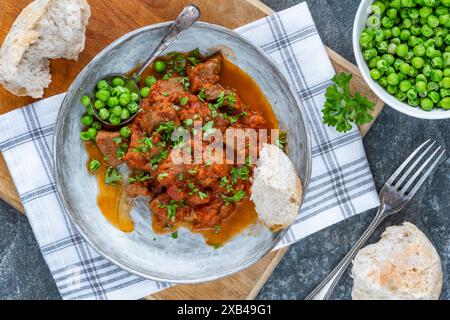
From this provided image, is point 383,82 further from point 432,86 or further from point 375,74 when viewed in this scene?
point 432,86

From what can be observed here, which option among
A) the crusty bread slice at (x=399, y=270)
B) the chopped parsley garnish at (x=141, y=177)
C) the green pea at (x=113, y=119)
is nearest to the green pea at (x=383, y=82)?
the crusty bread slice at (x=399, y=270)

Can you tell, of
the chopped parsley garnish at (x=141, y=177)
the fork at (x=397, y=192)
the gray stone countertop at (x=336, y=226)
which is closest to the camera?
the chopped parsley garnish at (x=141, y=177)

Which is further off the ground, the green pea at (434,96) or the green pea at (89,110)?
the green pea at (89,110)

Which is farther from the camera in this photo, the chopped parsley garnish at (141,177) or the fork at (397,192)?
the fork at (397,192)

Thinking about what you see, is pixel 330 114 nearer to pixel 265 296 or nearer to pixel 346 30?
pixel 346 30

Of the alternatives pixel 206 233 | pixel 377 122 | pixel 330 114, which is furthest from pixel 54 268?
pixel 377 122

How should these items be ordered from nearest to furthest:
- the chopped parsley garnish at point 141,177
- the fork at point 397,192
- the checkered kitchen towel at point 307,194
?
the chopped parsley garnish at point 141,177
the checkered kitchen towel at point 307,194
the fork at point 397,192

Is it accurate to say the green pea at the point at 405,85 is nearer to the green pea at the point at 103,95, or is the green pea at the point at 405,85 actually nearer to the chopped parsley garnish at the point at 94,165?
the green pea at the point at 103,95

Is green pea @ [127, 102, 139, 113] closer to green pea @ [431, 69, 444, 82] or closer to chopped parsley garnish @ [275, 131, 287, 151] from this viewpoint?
chopped parsley garnish @ [275, 131, 287, 151]

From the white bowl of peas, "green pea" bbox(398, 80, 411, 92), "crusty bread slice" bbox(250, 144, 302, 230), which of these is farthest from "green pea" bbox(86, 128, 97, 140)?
"green pea" bbox(398, 80, 411, 92)
